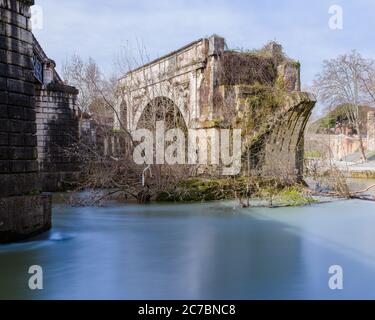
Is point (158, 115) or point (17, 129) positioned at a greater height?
point (158, 115)

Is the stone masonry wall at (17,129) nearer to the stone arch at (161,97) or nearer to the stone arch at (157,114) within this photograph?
the stone arch at (157,114)

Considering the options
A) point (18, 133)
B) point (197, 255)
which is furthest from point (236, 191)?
point (18, 133)

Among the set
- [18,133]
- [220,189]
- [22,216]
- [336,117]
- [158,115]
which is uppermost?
[336,117]

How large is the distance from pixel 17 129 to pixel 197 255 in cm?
378

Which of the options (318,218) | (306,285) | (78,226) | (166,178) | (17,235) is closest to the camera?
(306,285)

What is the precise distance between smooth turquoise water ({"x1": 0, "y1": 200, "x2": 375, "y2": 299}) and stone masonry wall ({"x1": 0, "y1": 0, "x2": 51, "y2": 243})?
462mm

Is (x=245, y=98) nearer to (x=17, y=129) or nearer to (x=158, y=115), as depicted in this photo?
(x=158, y=115)

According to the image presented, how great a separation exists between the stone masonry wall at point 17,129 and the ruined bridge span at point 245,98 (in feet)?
24.1

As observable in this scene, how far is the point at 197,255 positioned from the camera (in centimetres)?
768

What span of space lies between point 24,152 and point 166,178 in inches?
246

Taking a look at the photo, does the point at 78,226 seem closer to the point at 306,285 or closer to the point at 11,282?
the point at 11,282

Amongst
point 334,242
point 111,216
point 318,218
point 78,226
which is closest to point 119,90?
point 111,216
